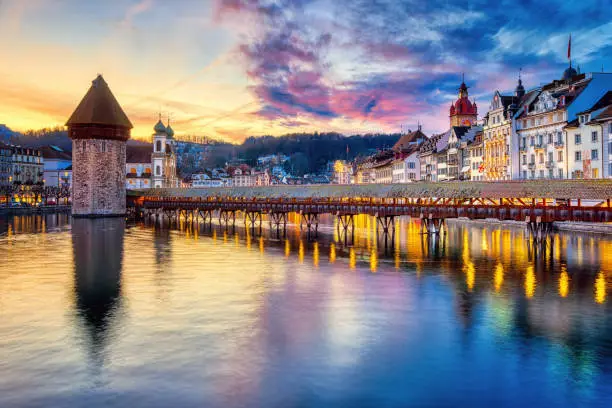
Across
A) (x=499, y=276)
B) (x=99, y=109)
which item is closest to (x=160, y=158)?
(x=99, y=109)

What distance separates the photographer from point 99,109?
82500 millimetres

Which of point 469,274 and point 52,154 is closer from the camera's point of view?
point 469,274

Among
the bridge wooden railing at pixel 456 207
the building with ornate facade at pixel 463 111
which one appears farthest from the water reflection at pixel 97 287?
the building with ornate facade at pixel 463 111

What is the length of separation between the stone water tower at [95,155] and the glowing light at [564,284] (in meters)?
67.9

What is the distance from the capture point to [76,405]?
1151 centimetres

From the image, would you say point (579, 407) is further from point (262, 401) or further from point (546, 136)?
point (546, 136)

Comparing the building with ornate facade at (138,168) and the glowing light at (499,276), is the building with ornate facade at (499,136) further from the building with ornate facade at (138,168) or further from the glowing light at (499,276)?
the building with ornate facade at (138,168)

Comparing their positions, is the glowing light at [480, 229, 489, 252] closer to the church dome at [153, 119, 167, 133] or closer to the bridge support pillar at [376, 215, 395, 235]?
the bridge support pillar at [376, 215, 395, 235]

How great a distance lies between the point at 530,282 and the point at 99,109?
70.9 m

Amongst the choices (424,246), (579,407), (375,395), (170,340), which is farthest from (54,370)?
(424,246)

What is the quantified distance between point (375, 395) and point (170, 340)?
6.29 meters

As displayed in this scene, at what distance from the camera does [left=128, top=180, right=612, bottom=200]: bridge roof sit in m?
39.3

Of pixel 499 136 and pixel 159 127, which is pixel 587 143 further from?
pixel 159 127

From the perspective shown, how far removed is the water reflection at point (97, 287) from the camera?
53.3 feet
